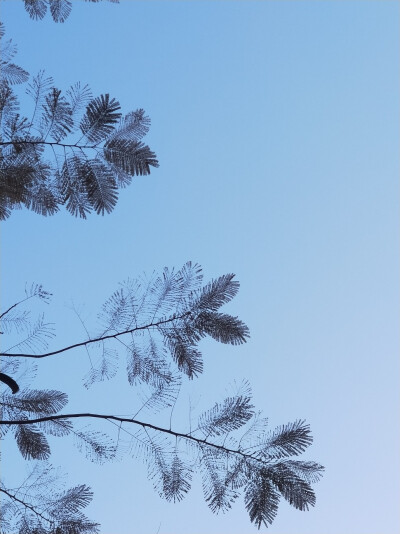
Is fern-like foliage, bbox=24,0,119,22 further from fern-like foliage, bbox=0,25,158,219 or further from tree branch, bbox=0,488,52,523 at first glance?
tree branch, bbox=0,488,52,523

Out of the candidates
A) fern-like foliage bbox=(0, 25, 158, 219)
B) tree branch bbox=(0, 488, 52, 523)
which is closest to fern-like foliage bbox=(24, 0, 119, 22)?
fern-like foliage bbox=(0, 25, 158, 219)

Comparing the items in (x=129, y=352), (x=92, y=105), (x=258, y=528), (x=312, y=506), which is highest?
(x=92, y=105)

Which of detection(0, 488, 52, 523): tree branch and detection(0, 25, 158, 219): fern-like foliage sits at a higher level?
detection(0, 25, 158, 219): fern-like foliage

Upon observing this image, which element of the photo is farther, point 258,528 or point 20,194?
point 20,194

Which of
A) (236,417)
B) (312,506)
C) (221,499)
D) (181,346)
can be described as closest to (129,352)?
(181,346)

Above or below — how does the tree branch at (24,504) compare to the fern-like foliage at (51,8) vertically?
below

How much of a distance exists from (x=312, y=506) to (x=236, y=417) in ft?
1.11

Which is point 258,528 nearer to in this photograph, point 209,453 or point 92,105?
point 209,453

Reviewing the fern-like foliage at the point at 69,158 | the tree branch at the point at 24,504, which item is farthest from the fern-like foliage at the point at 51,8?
the tree branch at the point at 24,504

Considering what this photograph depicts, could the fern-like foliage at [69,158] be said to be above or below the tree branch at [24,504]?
above

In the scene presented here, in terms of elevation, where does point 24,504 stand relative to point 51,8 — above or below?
below

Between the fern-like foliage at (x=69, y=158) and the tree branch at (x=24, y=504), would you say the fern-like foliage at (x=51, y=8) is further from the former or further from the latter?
the tree branch at (x=24, y=504)

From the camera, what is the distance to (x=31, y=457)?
2.22 m

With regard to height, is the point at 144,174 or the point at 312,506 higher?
the point at 144,174
